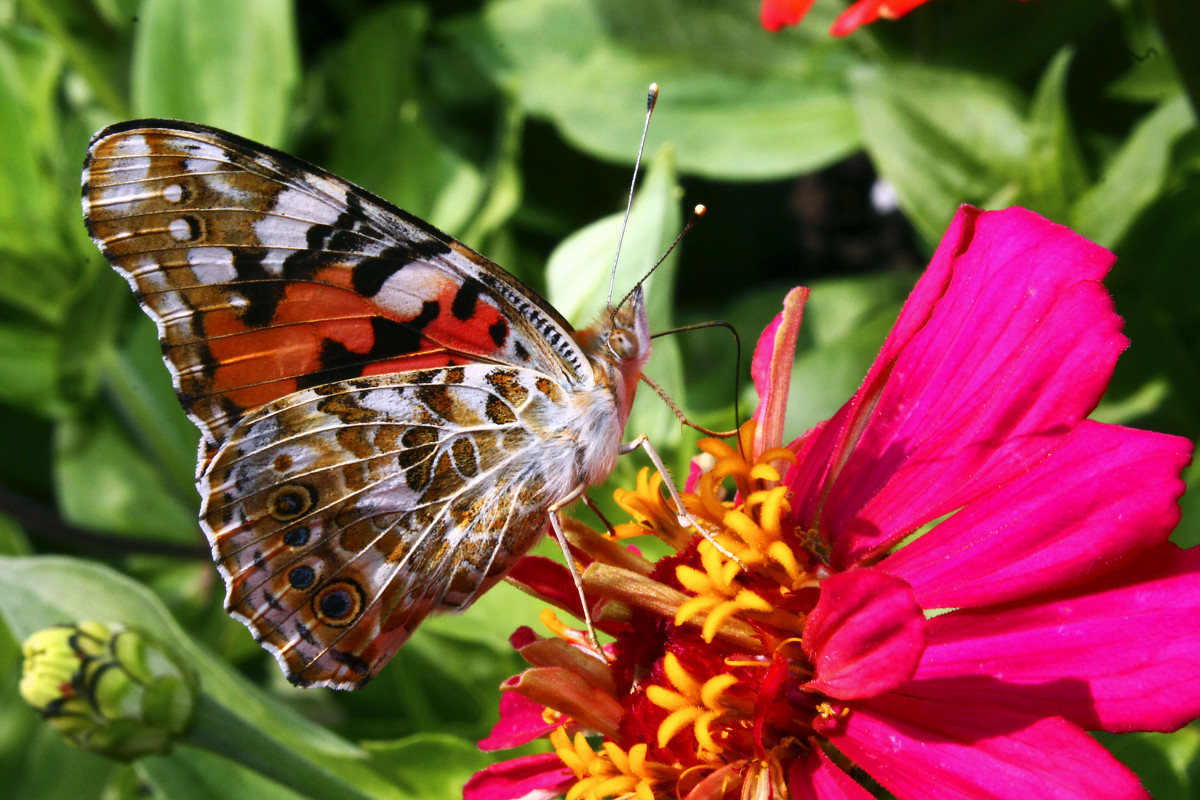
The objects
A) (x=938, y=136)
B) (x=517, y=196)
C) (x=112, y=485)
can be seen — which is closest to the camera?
(x=938, y=136)

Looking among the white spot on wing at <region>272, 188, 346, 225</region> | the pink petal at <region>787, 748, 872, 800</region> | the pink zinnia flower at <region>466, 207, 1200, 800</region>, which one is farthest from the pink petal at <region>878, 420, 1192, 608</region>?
the white spot on wing at <region>272, 188, 346, 225</region>

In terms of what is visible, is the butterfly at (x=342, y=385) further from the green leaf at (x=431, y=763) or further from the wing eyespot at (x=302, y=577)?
the green leaf at (x=431, y=763)

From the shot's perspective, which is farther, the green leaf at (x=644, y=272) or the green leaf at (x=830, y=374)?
the green leaf at (x=830, y=374)

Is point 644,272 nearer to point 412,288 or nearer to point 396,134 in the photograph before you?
point 412,288

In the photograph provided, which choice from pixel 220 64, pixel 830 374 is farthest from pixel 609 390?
pixel 220 64

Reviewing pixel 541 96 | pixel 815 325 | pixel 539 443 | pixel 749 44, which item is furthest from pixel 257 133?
pixel 539 443

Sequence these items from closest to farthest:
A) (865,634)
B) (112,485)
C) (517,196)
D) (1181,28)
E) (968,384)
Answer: (865,634) < (968,384) < (1181,28) < (517,196) < (112,485)

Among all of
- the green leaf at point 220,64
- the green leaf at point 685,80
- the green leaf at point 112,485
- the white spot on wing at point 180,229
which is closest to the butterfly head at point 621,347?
the white spot on wing at point 180,229
